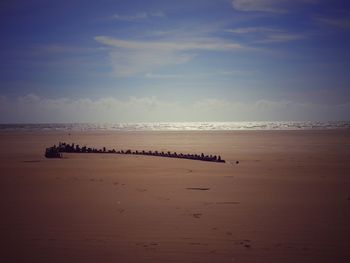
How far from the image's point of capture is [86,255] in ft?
17.7

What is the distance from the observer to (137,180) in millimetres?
12328

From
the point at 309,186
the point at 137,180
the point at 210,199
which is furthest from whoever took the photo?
the point at 137,180

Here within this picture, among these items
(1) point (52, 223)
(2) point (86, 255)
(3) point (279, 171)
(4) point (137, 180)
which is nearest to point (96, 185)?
(4) point (137, 180)

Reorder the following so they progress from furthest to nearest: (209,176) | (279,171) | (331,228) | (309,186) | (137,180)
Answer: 1. (279,171)
2. (209,176)
3. (137,180)
4. (309,186)
5. (331,228)

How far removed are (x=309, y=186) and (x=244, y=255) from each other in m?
6.76

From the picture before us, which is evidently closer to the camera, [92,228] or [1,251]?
[1,251]

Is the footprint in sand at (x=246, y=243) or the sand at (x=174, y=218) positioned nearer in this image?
the sand at (x=174, y=218)

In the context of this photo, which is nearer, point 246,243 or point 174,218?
point 246,243

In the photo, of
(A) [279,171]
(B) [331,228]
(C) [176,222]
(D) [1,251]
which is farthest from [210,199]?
(A) [279,171]

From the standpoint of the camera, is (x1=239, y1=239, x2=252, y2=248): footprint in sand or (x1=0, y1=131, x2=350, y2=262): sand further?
(x1=239, y1=239, x2=252, y2=248): footprint in sand

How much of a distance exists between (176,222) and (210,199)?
2358 mm

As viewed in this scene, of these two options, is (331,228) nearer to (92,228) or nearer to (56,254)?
(92,228)

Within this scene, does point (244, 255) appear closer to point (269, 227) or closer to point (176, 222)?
point (269, 227)

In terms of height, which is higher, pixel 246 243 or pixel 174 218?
pixel 174 218
